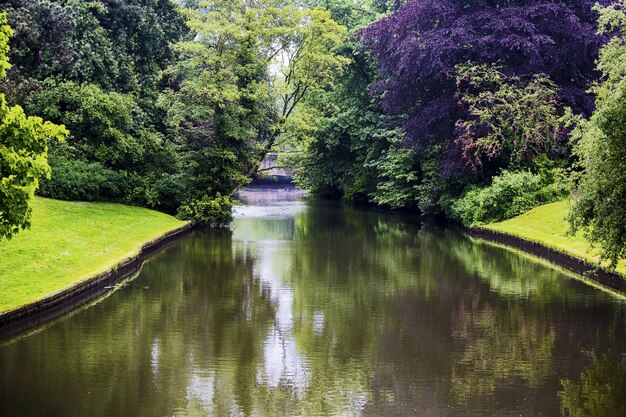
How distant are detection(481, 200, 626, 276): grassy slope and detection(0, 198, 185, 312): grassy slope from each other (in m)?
14.3

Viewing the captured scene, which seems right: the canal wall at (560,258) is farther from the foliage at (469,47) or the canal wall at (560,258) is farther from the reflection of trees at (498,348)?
the foliage at (469,47)

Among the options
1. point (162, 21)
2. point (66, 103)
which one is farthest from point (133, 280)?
point (162, 21)

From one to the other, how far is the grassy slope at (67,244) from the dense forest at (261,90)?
7.36 ft

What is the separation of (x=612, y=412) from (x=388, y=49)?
33436mm

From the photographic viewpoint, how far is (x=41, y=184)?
30.9m

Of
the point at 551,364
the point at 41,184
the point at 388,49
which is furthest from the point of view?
the point at 388,49

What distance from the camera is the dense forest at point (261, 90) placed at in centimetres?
3447

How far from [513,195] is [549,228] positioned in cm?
618

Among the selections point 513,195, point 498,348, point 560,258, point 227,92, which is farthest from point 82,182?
point 498,348

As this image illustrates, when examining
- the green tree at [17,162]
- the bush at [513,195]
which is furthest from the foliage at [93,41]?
the bush at [513,195]

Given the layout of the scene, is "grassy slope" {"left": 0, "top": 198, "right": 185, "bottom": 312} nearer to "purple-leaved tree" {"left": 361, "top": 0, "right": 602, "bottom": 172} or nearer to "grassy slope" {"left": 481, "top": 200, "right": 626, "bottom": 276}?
"grassy slope" {"left": 481, "top": 200, "right": 626, "bottom": 276}

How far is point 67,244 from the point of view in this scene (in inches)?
891

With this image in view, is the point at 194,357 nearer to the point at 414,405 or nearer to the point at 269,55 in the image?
the point at 414,405

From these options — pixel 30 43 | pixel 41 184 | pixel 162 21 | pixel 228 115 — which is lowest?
pixel 41 184
